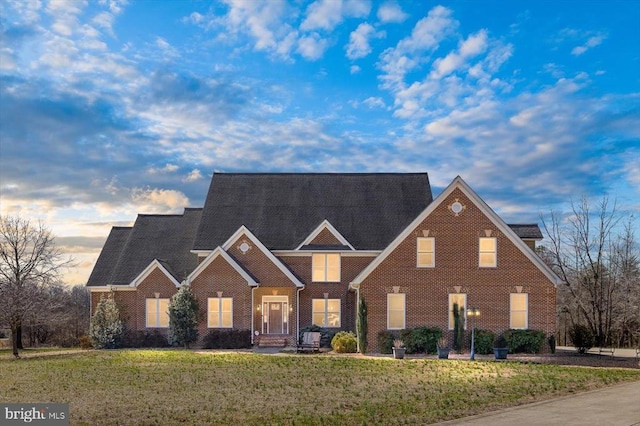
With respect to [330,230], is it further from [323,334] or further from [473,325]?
[473,325]

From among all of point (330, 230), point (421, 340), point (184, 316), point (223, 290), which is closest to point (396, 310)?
point (421, 340)

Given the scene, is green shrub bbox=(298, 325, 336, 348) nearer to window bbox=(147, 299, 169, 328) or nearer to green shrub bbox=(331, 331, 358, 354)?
green shrub bbox=(331, 331, 358, 354)

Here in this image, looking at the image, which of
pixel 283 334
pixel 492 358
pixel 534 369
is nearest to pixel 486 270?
pixel 492 358

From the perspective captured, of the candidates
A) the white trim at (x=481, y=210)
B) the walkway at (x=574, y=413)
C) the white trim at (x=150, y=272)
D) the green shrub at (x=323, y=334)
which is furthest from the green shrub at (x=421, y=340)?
the white trim at (x=150, y=272)

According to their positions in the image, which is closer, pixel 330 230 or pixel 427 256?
pixel 427 256

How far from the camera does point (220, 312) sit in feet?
124

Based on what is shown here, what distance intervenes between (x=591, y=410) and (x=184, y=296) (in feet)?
83.9

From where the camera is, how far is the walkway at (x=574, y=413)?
562 inches

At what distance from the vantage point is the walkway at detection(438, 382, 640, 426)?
1428 centimetres

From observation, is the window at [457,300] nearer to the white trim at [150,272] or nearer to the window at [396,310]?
the window at [396,310]

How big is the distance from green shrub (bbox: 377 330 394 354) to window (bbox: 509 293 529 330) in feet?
20.9

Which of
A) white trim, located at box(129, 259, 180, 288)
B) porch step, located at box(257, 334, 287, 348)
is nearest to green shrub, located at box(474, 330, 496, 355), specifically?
porch step, located at box(257, 334, 287, 348)

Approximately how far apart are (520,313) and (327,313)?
38.1 feet

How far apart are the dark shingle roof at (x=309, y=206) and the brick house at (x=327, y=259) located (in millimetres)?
88
